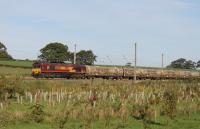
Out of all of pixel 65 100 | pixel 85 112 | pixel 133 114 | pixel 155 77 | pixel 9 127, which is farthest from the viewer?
pixel 155 77

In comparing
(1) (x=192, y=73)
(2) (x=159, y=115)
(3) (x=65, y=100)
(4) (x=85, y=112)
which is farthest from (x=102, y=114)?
(1) (x=192, y=73)

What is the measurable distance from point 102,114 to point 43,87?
58.5 ft

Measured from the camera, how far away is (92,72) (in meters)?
72.9

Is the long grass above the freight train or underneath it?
underneath

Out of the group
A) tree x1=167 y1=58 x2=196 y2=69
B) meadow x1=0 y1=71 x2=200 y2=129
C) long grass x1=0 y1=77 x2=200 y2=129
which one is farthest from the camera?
tree x1=167 y1=58 x2=196 y2=69

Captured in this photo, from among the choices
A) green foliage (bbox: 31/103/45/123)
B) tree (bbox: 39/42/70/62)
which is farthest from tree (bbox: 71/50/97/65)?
green foliage (bbox: 31/103/45/123)

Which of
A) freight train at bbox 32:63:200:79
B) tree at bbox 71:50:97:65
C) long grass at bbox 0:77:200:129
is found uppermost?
tree at bbox 71:50:97:65

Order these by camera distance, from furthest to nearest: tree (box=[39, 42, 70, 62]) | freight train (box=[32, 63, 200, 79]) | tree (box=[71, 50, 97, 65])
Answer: tree (box=[71, 50, 97, 65])
tree (box=[39, 42, 70, 62])
freight train (box=[32, 63, 200, 79])

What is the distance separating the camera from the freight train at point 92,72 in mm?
63825

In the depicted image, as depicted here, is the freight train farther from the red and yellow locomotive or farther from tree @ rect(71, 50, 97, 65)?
tree @ rect(71, 50, 97, 65)

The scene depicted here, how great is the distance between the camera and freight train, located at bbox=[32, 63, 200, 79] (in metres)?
63.8

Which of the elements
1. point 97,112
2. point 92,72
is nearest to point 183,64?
point 92,72

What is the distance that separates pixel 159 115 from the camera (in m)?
27.2

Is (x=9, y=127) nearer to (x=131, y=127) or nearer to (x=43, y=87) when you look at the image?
(x=131, y=127)
